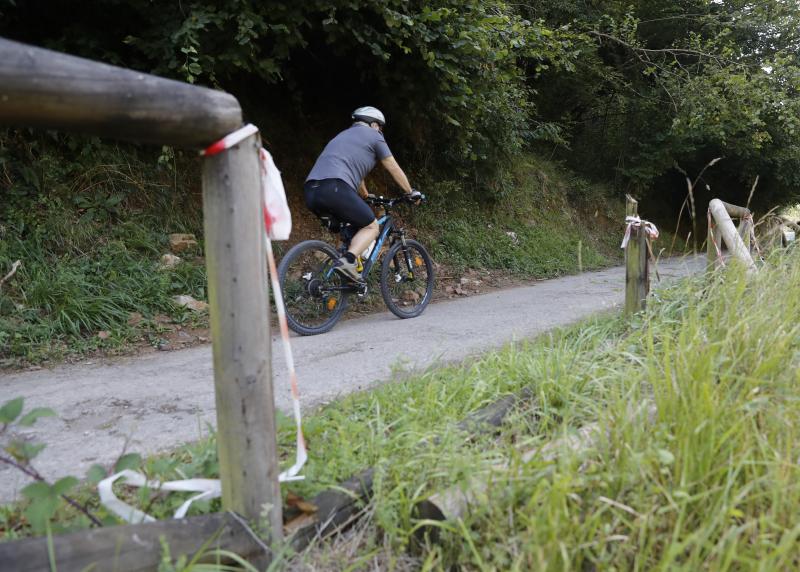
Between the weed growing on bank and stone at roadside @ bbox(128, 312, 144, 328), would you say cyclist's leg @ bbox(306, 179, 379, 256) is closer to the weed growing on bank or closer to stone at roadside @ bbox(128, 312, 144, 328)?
the weed growing on bank

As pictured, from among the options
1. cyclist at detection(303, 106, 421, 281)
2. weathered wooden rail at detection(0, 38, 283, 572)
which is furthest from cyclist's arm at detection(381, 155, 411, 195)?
weathered wooden rail at detection(0, 38, 283, 572)

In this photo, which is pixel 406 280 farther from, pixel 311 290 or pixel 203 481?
pixel 203 481

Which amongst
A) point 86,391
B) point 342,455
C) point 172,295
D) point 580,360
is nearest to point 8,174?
point 172,295

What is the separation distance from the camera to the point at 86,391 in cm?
329

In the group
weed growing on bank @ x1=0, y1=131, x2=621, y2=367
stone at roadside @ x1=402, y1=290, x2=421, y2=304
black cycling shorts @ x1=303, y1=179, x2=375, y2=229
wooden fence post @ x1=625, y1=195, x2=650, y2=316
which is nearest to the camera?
wooden fence post @ x1=625, y1=195, x2=650, y2=316

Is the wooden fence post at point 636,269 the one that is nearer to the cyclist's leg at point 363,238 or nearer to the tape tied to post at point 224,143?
the cyclist's leg at point 363,238

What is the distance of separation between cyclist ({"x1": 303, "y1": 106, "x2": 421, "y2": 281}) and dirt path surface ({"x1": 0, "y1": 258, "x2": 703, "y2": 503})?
787 millimetres

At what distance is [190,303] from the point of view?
5.15m

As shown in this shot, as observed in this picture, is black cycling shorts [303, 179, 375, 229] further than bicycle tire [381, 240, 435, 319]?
No

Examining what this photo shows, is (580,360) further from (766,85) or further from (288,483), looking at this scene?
(766,85)

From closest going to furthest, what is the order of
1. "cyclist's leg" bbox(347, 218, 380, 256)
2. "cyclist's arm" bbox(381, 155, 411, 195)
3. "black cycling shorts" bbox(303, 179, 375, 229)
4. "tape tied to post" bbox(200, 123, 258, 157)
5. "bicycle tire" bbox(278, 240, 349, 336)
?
"tape tied to post" bbox(200, 123, 258, 157), "bicycle tire" bbox(278, 240, 349, 336), "black cycling shorts" bbox(303, 179, 375, 229), "cyclist's leg" bbox(347, 218, 380, 256), "cyclist's arm" bbox(381, 155, 411, 195)

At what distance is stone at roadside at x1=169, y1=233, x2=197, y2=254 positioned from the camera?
5818mm

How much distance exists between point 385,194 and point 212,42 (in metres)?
3.71

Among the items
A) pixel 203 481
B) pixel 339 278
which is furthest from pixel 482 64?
pixel 203 481
